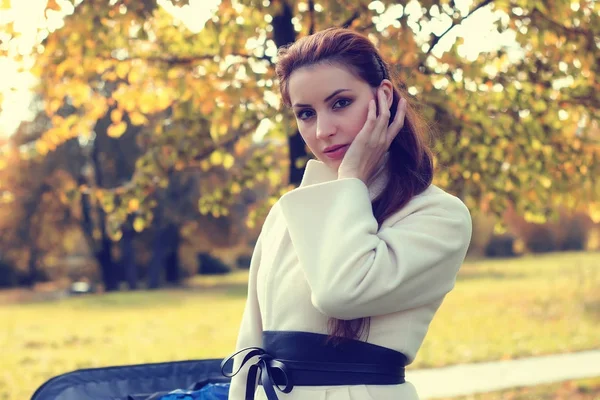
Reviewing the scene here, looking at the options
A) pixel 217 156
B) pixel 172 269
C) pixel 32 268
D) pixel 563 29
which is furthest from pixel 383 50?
pixel 32 268

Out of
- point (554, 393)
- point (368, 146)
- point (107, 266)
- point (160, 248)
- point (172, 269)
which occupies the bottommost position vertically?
point (172, 269)

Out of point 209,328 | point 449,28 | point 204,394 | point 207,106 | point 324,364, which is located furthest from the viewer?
point 209,328

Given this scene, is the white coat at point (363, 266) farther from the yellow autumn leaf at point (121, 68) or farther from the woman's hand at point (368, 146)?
the yellow autumn leaf at point (121, 68)

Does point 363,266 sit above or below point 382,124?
below

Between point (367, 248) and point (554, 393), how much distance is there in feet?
19.7

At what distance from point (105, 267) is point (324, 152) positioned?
29937 mm

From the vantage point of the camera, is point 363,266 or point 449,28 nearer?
point 363,266

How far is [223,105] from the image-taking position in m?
4.40

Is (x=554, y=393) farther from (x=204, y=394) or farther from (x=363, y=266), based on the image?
(x=363, y=266)

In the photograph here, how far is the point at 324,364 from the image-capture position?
1809 mm

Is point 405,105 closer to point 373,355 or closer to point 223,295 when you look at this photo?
point 373,355

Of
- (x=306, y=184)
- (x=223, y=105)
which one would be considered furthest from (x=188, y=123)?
(x=306, y=184)

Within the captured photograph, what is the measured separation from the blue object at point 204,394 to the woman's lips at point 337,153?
104 cm

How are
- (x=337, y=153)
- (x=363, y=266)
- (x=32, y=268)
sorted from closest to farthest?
(x=363, y=266), (x=337, y=153), (x=32, y=268)
